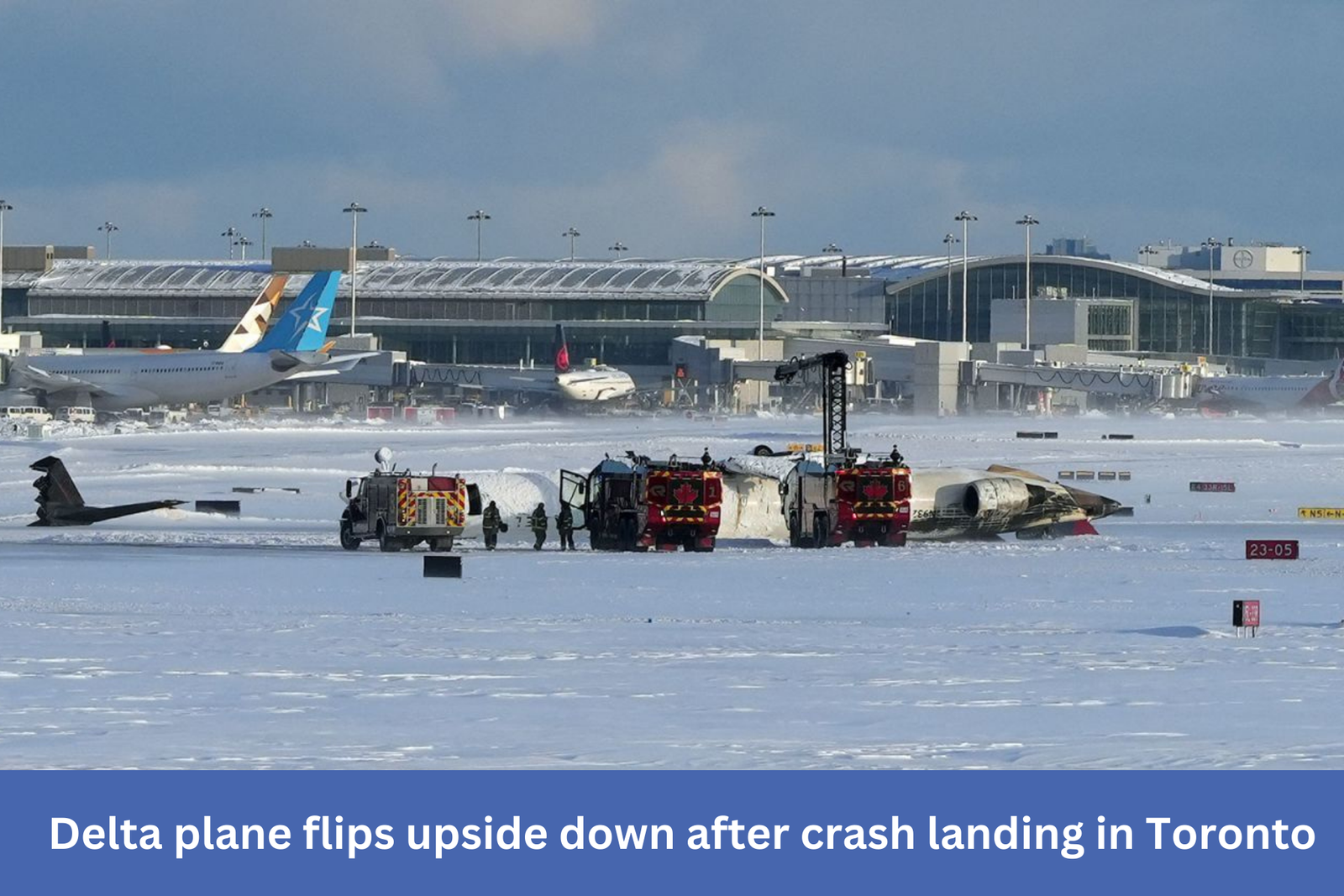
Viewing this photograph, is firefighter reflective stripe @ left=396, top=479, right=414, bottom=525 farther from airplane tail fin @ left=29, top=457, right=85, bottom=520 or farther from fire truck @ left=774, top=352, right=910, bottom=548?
airplane tail fin @ left=29, top=457, right=85, bottom=520

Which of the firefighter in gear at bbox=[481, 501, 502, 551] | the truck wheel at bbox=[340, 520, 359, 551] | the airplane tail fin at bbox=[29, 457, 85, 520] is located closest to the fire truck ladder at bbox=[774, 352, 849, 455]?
the firefighter in gear at bbox=[481, 501, 502, 551]

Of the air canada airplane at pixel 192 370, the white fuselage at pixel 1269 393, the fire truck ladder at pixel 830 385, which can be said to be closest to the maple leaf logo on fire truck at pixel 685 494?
the fire truck ladder at pixel 830 385

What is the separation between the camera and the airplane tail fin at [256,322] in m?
142

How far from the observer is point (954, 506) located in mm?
53125

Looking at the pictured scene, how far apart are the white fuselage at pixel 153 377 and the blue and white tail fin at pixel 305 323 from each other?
2.43 metres

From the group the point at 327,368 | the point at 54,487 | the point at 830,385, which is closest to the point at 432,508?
the point at 54,487

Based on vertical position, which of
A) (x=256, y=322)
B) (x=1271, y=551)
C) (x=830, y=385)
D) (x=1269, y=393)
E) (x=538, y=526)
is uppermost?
(x=256, y=322)

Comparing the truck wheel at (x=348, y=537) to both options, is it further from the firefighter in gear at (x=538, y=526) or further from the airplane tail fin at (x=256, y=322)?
the airplane tail fin at (x=256, y=322)

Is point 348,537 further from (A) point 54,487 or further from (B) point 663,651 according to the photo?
(B) point 663,651

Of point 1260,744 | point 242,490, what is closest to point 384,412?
point 242,490

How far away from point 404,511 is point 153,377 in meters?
86.8

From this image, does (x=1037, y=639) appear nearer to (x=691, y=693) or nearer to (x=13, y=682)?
(x=691, y=693)

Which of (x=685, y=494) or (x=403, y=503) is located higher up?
(x=685, y=494)

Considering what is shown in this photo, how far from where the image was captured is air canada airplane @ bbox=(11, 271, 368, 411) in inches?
5138
